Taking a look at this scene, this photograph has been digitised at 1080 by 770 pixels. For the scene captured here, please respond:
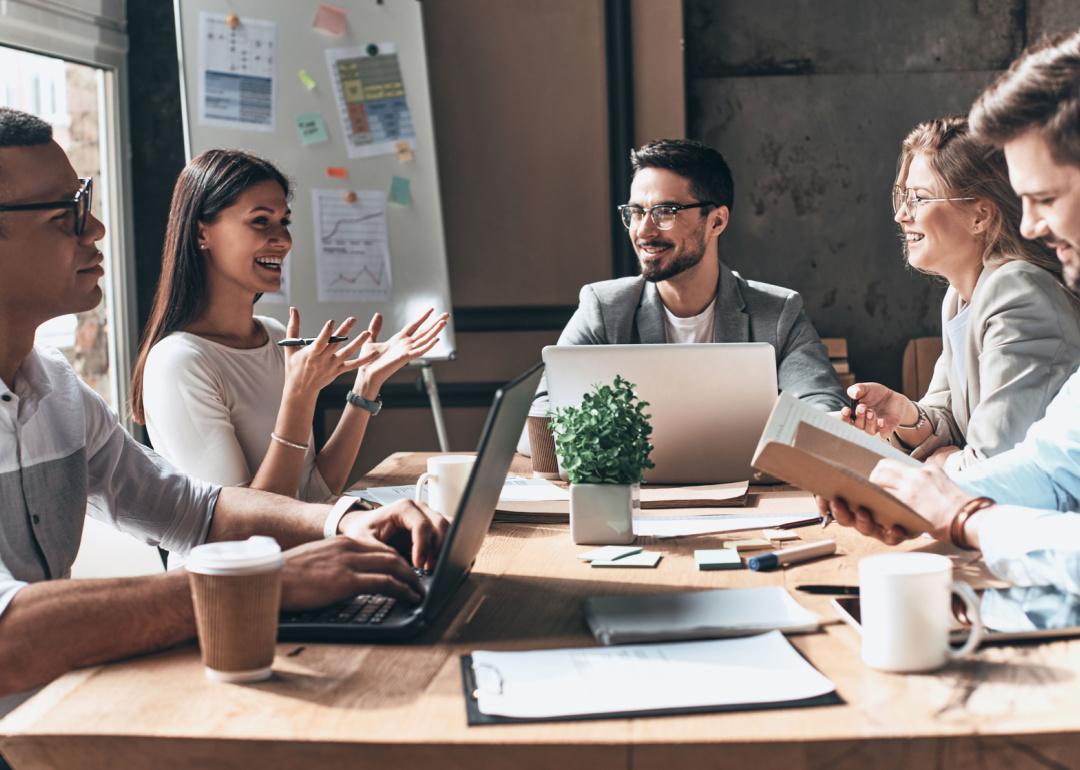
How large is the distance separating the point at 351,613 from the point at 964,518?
28.2 inches

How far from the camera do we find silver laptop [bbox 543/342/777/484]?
1.93 metres

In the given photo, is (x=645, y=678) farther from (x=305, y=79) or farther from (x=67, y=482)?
(x=305, y=79)

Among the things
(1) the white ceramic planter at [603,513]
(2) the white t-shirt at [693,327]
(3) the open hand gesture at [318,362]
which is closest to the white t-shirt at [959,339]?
(2) the white t-shirt at [693,327]

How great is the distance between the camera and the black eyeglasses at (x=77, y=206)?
1.50 meters

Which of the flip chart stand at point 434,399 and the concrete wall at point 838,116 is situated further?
the concrete wall at point 838,116

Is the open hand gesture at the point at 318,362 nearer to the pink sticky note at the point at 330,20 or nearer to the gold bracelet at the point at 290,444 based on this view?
the gold bracelet at the point at 290,444

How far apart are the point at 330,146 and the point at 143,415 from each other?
1.71 m

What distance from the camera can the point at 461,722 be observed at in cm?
95

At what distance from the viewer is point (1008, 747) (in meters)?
0.90

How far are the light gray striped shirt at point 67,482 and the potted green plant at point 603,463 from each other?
0.56m

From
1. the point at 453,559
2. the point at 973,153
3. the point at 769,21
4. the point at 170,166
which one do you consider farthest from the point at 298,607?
the point at 769,21

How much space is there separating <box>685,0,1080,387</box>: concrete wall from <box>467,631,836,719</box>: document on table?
3.06m

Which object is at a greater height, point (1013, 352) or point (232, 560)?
point (1013, 352)

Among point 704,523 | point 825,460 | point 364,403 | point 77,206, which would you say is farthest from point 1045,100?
point 364,403
